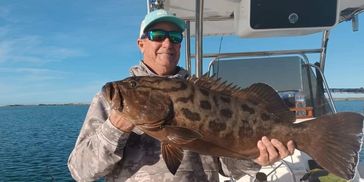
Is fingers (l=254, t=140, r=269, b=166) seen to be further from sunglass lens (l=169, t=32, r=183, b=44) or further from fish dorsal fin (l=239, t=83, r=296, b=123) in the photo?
sunglass lens (l=169, t=32, r=183, b=44)

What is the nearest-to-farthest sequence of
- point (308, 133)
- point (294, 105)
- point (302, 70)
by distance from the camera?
point (308, 133), point (294, 105), point (302, 70)

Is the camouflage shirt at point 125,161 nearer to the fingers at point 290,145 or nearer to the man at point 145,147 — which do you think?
the man at point 145,147

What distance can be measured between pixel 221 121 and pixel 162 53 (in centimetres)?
127

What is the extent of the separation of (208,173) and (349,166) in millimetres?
1427

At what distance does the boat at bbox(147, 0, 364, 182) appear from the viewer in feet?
21.3

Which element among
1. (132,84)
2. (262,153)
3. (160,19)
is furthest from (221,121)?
(160,19)

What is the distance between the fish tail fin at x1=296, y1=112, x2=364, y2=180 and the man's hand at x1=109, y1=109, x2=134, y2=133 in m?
1.54

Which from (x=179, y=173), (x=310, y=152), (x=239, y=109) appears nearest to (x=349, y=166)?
(x=310, y=152)

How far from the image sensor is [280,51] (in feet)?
31.3

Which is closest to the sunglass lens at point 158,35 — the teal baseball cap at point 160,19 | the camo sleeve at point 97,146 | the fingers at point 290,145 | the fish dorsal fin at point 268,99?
the teal baseball cap at point 160,19

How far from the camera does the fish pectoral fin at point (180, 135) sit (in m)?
3.10

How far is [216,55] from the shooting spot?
9836 mm

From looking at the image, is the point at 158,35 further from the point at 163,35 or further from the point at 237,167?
the point at 237,167

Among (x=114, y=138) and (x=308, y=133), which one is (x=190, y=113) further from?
(x=308, y=133)
